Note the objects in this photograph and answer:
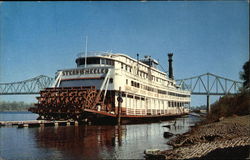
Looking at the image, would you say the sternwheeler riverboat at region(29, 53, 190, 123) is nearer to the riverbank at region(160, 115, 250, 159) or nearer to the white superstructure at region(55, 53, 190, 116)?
the white superstructure at region(55, 53, 190, 116)

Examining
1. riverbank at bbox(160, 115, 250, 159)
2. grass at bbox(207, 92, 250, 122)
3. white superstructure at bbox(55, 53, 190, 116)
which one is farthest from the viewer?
white superstructure at bbox(55, 53, 190, 116)

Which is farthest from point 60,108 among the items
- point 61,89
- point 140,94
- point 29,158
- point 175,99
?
point 175,99

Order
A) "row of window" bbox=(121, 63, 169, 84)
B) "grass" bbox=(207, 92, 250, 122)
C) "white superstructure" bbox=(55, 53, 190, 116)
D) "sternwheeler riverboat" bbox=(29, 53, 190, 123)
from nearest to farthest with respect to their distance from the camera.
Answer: "grass" bbox=(207, 92, 250, 122), "sternwheeler riverboat" bbox=(29, 53, 190, 123), "white superstructure" bbox=(55, 53, 190, 116), "row of window" bbox=(121, 63, 169, 84)

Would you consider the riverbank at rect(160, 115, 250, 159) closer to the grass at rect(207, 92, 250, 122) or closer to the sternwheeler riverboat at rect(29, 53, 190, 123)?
the grass at rect(207, 92, 250, 122)

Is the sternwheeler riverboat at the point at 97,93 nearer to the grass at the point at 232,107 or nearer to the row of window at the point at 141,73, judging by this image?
the row of window at the point at 141,73

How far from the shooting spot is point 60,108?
92.3 ft

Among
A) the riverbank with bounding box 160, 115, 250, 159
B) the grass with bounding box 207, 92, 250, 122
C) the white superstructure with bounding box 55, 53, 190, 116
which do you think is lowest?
the riverbank with bounding box 160, 115, 250, 159

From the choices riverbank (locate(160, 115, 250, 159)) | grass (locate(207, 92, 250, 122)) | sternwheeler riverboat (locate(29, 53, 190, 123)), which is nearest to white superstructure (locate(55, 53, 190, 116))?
sternwheeler riverboat (locate(29, 53, 190, 123))

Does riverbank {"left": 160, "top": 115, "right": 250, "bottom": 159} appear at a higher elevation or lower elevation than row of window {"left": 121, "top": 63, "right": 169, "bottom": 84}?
lower

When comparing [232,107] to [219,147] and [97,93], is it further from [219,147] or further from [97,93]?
[219,147]

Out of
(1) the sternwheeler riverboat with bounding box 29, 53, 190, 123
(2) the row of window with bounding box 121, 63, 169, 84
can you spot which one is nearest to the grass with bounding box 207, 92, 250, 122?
(1) the sternwheeler riverboat with bounding box 29, 53, 190, 123

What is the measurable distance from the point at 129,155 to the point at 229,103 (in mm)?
19052

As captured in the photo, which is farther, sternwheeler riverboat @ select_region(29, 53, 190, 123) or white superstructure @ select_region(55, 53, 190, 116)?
white superstructure @ select_region(55, 53, 190, 116)

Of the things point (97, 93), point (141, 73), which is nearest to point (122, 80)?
point (97, 93)
